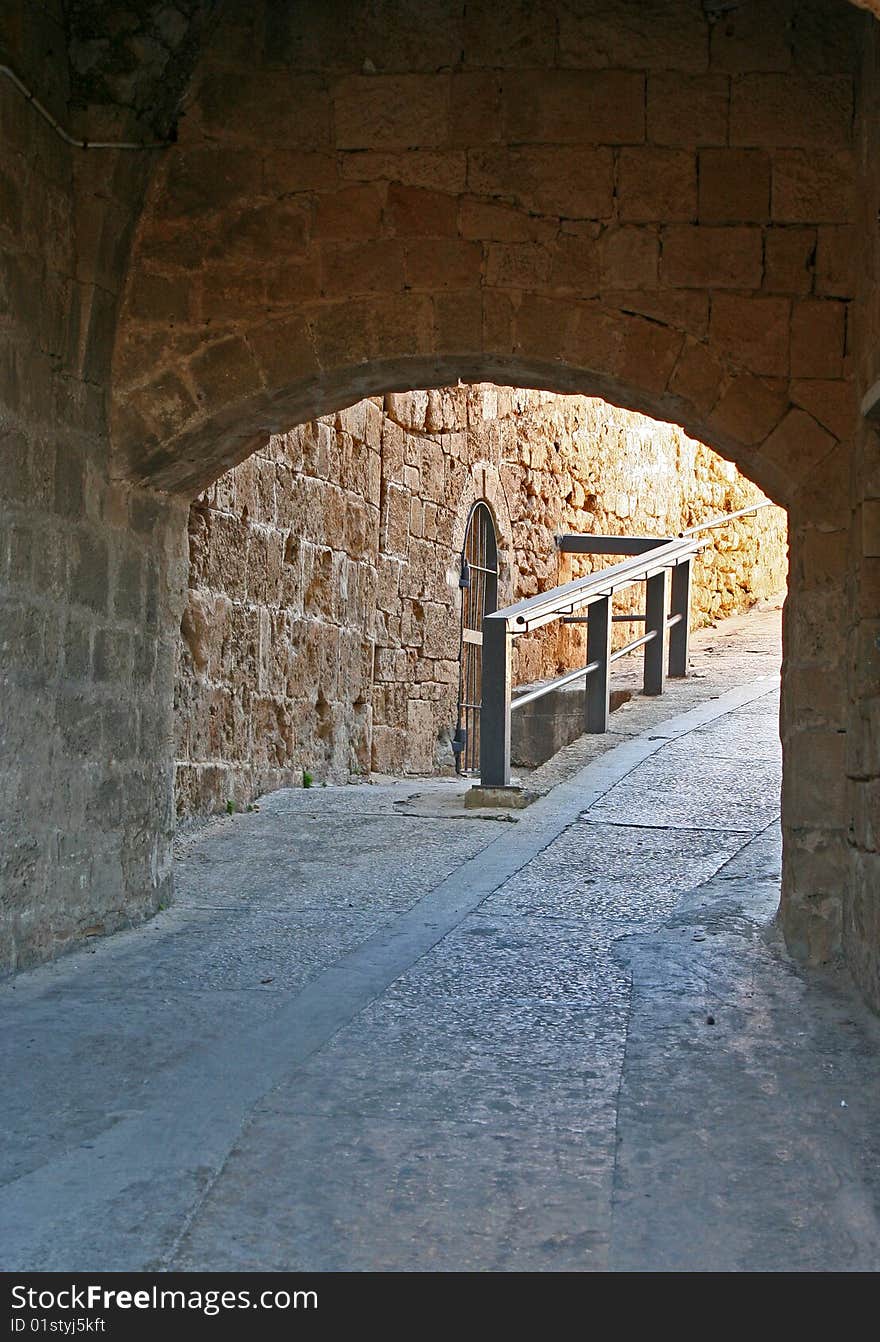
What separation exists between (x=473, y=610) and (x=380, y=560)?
1.61 m

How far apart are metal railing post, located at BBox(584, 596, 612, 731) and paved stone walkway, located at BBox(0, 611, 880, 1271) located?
1.86 m

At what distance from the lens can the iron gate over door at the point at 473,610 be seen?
957cm

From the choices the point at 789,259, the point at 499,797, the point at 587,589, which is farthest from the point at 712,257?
the point at 587,589

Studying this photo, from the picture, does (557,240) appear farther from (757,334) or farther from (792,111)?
(792,111)

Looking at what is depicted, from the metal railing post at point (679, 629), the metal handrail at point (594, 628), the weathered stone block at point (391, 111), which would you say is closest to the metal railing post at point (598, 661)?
the metal handrail at point (594, 628)

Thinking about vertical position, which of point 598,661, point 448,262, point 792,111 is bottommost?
point 598,661

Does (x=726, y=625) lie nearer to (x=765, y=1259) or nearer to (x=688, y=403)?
(x=688, y=403)

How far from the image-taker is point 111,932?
4.73m

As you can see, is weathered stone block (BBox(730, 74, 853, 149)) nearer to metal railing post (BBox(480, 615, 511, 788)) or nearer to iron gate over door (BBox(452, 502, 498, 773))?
metal railing post (BBox(480, 615, 511, 788))

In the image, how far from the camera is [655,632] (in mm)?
8852

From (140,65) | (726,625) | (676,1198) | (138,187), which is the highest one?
(140,65)

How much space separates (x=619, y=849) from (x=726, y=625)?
21.9 feet

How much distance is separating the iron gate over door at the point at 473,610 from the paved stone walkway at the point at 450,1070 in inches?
136

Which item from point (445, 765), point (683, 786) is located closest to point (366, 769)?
point (445, 765)
